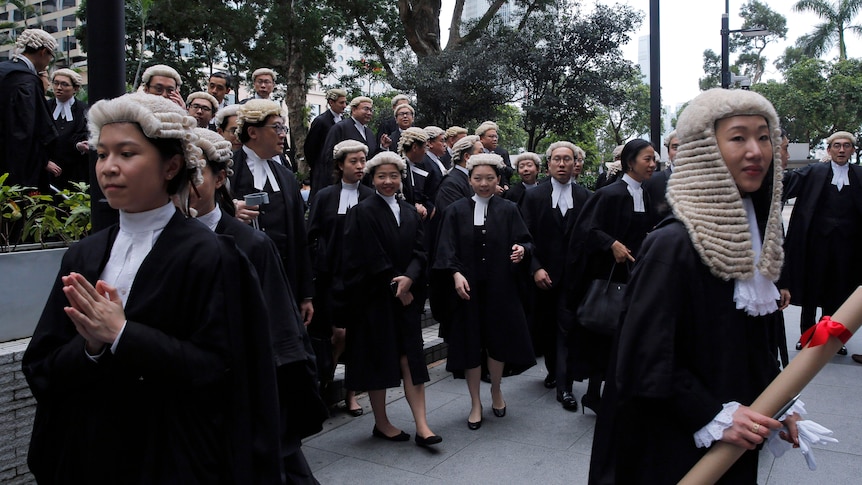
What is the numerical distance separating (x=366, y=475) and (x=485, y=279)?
6.41 ft

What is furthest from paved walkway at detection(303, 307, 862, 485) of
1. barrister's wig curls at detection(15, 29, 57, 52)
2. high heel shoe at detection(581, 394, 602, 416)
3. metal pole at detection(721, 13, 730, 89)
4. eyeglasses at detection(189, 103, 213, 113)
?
metal pole at detection(721, 13, 730, 89)

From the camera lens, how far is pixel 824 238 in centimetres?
790

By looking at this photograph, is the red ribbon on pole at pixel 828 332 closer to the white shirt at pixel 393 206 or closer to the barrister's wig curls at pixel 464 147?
the white shirt at pixel 393 206

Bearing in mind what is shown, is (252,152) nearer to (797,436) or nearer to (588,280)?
(588,280)

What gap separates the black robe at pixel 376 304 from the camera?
17.4ft

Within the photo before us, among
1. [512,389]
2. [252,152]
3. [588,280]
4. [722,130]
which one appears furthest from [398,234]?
[722,130]

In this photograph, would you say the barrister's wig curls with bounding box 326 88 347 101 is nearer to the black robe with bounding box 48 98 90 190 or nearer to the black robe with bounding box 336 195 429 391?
the black robe with bounding box 48 98 90 190

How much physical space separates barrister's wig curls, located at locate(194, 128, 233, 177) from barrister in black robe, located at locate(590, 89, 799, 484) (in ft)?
5.97

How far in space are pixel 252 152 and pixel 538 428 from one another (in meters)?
3.05

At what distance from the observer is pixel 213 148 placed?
3076mm

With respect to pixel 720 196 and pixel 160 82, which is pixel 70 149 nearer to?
pixel 160 82

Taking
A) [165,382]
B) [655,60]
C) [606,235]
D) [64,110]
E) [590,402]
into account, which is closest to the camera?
[165,382]

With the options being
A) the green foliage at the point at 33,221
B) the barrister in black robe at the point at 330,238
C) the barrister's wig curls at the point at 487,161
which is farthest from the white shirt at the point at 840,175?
the green foliage at the point at 33,221

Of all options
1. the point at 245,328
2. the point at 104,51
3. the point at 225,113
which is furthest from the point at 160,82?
the point at 245,328
